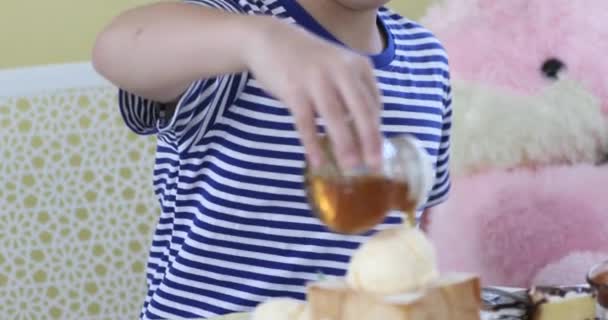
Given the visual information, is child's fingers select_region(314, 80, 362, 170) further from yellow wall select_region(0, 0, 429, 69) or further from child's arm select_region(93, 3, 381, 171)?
yellow wall select_region(0, 0, 429, 69)

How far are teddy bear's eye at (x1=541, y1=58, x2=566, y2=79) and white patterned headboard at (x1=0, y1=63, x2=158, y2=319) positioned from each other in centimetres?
43

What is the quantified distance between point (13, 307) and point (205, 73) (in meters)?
0.60

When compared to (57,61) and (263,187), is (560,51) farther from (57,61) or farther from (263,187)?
(57,61)

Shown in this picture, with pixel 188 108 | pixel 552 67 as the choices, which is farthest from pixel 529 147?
pixel 188 108

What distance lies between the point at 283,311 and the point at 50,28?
767mm

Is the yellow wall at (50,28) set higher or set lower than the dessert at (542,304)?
lower

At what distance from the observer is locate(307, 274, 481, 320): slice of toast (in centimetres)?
41

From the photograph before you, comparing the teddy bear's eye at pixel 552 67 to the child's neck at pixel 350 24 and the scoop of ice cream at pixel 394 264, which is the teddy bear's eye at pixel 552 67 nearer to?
the child's neck at pixel 350 24

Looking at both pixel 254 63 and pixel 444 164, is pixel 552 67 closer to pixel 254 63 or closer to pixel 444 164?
pixel 444 164

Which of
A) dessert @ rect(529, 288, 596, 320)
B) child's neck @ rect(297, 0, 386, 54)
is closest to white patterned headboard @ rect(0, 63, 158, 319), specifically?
child's neck @ rect(297, 0, 386, 54)

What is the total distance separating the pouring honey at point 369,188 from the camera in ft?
1.30

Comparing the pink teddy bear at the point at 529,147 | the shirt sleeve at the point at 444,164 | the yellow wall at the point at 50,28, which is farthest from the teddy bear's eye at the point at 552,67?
the yellow wall at the point at 50,28

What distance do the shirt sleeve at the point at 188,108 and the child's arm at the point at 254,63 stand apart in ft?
0.06

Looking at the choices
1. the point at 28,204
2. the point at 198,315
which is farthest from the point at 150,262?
the point at 28,204
